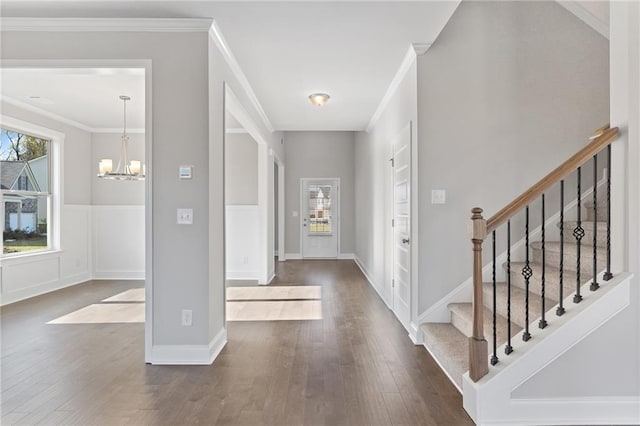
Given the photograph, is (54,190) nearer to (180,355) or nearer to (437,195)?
(180,355)

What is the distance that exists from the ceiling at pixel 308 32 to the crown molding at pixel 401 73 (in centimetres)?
5

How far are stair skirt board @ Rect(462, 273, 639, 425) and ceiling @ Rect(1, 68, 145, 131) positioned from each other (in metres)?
3.88

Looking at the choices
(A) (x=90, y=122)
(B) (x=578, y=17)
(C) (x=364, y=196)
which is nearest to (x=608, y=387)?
(B) (x=578, y=17)

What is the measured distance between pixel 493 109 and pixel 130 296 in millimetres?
5143

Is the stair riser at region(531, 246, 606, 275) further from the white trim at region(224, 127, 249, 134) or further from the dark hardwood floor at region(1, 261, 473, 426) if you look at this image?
the white trim at region(224, 127, 249, 134)

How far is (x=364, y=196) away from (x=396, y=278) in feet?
11.0

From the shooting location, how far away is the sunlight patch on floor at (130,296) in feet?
17.4

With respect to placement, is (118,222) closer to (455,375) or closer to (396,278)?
(396,278)

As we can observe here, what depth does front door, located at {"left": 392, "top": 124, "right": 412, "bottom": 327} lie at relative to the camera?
378 centimetres

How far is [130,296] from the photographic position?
5531 millimetres

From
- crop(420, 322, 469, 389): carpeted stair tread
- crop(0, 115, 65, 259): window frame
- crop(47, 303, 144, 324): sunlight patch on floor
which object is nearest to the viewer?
crop(420, 322, 469, 389): carpeted stair tread

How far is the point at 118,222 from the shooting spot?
6922mm

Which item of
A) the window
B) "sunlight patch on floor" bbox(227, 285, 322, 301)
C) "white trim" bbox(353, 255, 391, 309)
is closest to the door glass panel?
"white trim" bbox(353, 255, 391, 309)

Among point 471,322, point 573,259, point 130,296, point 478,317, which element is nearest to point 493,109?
point 573,259
